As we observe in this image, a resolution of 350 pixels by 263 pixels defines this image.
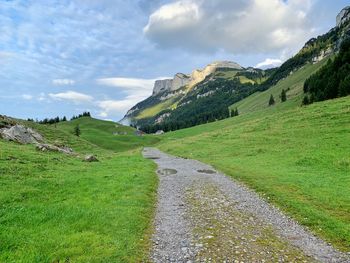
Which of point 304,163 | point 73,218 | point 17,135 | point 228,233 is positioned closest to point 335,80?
point 304,163

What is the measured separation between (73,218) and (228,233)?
735 centimetres

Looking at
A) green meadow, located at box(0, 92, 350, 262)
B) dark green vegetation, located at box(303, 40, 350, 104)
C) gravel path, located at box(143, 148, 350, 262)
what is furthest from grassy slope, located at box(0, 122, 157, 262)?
dark green vegetation, located at box(303, 40, 350, 104)

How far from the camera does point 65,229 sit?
13.2 metres

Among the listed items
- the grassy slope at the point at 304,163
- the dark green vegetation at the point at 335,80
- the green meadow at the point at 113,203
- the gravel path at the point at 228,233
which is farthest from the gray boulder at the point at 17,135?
the dark green vegetation at the point at 335,80

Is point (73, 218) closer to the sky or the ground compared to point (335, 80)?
→ closer to the ground

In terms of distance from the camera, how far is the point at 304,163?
1501 inches

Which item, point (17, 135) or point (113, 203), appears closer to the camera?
point (113, 203)

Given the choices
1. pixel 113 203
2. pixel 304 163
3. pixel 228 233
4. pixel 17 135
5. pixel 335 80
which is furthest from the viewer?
pixel 335 80

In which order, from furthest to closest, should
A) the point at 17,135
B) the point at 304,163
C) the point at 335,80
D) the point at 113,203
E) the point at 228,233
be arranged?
the point at 335,80 → the point at 17,135 → the point at 304,163 → the point at 113,203 → the point at 228,233

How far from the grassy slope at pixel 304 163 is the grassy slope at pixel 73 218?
28.8ft

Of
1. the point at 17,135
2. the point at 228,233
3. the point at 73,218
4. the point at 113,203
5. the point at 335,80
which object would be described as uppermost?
the point at 335,80

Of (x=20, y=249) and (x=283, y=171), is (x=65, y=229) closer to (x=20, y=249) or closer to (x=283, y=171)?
(x=20, y=249)

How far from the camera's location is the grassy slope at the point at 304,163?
17.5 m

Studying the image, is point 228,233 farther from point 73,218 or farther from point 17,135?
point 17,135
